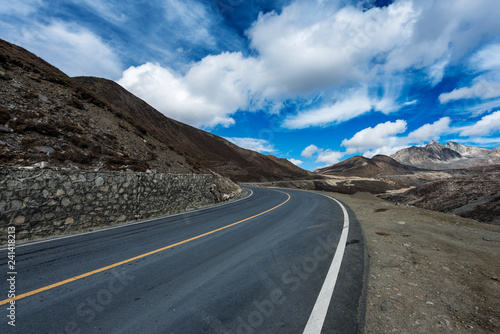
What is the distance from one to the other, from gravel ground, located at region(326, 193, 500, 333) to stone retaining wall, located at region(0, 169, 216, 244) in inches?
340

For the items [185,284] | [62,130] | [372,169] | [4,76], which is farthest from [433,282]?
[372,169]

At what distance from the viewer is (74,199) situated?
23.7 feet

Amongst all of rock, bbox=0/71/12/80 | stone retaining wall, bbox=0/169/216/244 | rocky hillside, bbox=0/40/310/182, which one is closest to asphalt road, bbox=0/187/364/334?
stone retaining wall, bbox=0/169/216/244

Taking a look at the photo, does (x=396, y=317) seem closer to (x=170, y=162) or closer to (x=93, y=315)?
(x=93, y=315)

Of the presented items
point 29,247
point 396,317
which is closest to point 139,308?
point 396,317

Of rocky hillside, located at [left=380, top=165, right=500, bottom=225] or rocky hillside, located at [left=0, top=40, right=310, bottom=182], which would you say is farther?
rocky hillside, located at [left=380, top=165, right=500, bottom=225]

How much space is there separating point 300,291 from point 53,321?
10.5 ft

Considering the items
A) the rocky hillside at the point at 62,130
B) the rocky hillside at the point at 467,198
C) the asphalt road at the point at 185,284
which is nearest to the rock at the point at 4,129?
the rocky hillside at the point at 62,130

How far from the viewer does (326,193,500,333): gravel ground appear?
253cm

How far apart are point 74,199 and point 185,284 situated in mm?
6364

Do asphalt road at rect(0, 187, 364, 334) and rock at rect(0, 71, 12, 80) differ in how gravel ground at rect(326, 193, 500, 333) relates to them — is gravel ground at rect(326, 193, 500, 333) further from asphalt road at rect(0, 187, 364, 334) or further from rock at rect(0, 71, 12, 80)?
rock at rect(0, 71, 12, 80)

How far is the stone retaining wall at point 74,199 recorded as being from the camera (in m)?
5.97

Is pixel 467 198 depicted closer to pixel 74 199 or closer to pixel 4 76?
pixel 74 199

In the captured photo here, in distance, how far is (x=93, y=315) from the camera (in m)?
2.62
